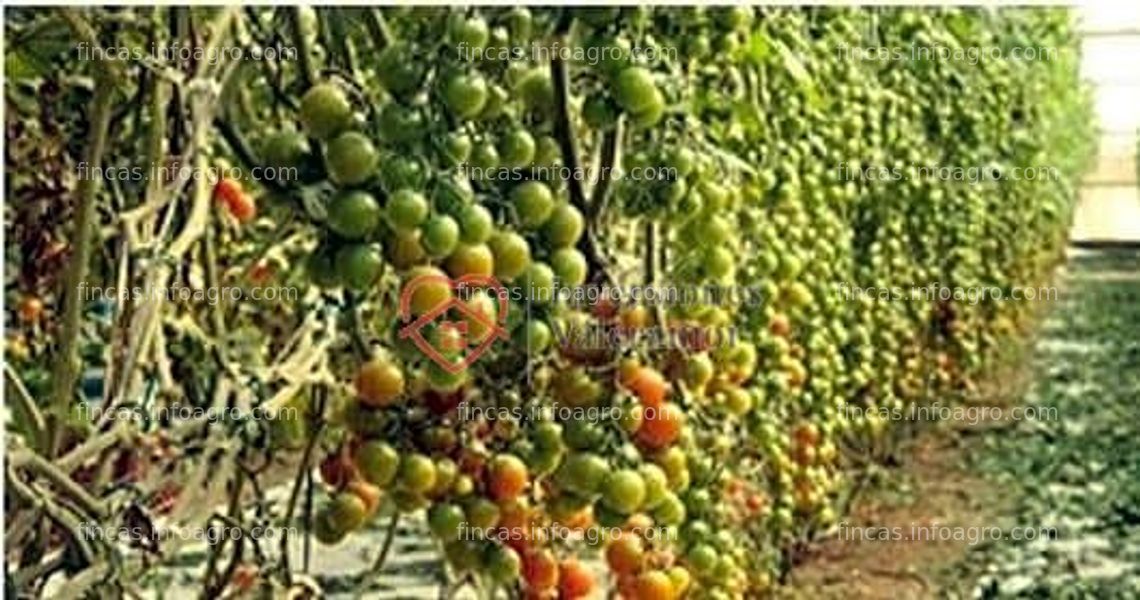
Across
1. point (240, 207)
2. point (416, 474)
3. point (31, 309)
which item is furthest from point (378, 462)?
point (31, 309)

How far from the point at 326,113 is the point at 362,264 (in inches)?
3.3

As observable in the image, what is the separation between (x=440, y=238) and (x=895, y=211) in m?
2.98

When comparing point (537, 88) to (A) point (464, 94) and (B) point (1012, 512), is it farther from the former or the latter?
(B) point (1012, 512)

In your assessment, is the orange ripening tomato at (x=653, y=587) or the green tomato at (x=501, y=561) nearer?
the green tomato at (x=501, y=561)

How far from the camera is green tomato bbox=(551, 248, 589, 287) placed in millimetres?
1104

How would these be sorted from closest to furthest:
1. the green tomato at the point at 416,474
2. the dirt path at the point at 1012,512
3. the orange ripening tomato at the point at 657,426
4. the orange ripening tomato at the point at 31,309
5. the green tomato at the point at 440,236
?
the green tomato at the point at 440,236 → the green tomato at the point at 416,474 → the orange ripening tomato at the point at 657,426 → the orange ripening tomato at the point at 31,309 → the dirt path at the point at 1012,512

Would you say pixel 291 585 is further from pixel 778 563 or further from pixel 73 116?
pixel 778 563

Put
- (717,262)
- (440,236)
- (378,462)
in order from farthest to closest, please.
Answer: (717,262) < (378,462) < (440,236)

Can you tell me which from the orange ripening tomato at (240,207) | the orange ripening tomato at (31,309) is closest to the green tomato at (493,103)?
the orange ripening tomato at (240,207)

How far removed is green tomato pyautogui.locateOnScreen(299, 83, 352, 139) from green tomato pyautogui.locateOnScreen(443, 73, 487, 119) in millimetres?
51

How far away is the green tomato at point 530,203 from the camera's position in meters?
1.09

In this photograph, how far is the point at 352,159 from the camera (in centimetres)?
101

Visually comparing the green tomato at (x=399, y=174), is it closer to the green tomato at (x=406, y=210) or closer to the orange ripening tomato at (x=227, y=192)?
the green tomato at (x=406, y=210)

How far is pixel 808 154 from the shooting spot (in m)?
2.77
